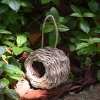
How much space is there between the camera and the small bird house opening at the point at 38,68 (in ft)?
8.34

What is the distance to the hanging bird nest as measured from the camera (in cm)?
240

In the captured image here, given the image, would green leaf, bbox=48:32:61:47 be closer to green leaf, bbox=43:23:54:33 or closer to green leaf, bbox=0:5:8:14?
green leaf, bbox=43:23:54:33

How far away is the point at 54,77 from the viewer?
2.41 meters

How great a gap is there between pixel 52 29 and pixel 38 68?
28 cm

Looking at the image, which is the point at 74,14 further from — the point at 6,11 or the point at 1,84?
the point at 1,84

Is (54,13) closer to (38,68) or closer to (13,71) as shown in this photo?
(38,68)

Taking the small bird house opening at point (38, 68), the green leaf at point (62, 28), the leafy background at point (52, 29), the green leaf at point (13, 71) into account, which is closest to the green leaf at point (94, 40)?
the leafy background at point (52, 29)

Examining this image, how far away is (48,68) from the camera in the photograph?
240 cm

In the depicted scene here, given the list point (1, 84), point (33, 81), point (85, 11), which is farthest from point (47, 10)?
Result: point (1, 84)

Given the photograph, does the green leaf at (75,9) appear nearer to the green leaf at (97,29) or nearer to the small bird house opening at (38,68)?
the green leaf at (97,29)

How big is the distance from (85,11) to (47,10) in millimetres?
288

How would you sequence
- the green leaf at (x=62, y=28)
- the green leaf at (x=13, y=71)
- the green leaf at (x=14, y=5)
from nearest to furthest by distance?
the green leaf at (x=13, y=71)
the green leaf at (x=14, y=5)
the green leaf at (x=62, y=28)

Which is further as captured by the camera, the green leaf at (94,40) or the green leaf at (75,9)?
the green leaf at (75,9)

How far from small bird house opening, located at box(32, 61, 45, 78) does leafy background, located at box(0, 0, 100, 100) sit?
3.5 inches
